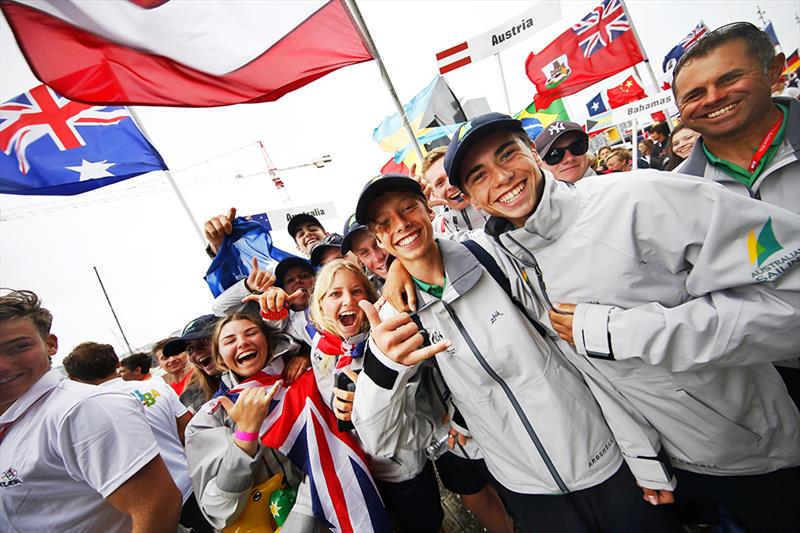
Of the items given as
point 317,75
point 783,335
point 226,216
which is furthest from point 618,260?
point 226,216

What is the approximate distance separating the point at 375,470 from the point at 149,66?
442cm

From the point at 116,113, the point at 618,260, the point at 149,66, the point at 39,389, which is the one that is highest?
the point at 116,113

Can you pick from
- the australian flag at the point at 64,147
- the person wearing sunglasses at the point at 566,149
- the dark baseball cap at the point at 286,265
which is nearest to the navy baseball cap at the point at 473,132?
the dark baseball cap at the point at 286,265

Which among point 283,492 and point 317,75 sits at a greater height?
point 317,75

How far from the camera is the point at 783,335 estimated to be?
49.3 inches

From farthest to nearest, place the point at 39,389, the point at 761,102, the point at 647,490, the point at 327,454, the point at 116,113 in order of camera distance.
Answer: the point at 116,113
the point at 327,454
the point at 39,389
the point at 761,102
the point at 647,490

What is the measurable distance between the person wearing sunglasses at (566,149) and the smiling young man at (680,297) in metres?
2.59

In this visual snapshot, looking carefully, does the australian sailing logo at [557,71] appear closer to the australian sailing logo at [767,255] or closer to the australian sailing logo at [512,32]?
the australian sailing logo at [512,32]

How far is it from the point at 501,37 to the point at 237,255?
7.46 meters

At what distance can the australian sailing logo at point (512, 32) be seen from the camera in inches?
262

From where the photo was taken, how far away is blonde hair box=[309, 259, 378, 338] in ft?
7.91

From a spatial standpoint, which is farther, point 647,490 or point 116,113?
point 116,113

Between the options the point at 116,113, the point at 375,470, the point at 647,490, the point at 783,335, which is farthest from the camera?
the point at 116,113

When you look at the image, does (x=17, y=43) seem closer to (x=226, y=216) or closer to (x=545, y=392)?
(x=226, y=216)
